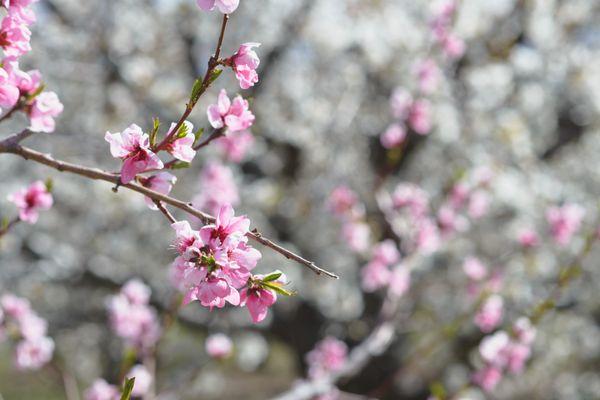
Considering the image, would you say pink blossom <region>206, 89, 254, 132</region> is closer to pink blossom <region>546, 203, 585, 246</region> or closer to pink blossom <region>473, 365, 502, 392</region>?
pink blossom <region>473, 365, 502, 392</region>

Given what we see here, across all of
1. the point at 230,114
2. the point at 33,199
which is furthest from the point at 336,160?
the point at 230,114

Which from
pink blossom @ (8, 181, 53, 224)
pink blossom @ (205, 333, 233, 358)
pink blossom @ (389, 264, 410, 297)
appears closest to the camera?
pink blossom @ (8, 181, 53, 224)

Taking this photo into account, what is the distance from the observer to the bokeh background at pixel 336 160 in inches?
256

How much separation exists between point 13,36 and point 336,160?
563cm

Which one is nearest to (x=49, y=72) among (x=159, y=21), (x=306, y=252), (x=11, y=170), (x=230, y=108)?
(x=11, y=170)

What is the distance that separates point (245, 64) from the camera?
1.41m

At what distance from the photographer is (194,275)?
4.07 feet

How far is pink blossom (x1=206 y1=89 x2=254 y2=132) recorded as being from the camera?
1.56 metres

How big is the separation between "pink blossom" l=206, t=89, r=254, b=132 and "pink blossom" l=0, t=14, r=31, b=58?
17.7 inches

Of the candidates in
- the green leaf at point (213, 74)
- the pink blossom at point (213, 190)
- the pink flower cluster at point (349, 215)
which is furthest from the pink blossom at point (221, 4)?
the pink flower cluster at point (349, 215)

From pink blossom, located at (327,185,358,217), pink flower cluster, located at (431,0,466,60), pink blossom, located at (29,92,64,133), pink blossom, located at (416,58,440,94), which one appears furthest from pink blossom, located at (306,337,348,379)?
pink blossom, located at (29,92,64,133)

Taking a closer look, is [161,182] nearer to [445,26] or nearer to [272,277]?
[272,277]

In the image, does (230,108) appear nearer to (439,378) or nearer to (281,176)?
(281,176)

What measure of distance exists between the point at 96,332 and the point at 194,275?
7.16m
